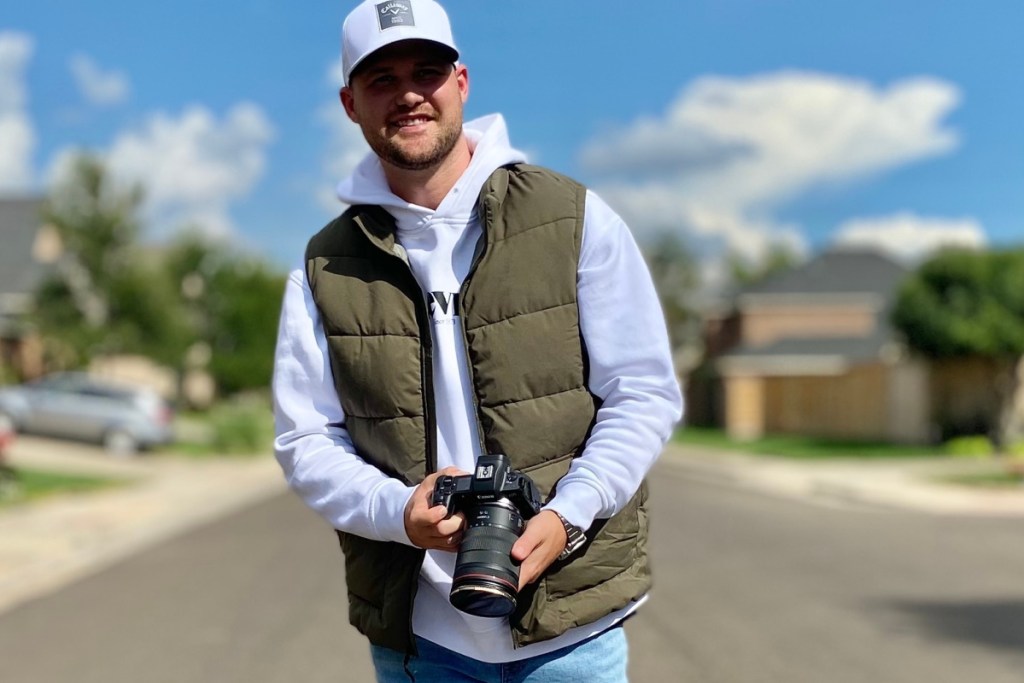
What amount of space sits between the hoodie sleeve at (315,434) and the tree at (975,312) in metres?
26.2

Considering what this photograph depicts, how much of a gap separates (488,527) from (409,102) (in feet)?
2.69

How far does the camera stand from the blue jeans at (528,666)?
2295mm

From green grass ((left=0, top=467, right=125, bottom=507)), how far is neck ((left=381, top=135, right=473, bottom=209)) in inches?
633

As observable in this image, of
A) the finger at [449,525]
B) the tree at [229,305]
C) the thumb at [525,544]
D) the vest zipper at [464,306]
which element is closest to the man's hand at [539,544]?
the thumb at [525,544]

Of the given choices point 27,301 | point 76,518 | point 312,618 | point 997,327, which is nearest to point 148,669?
point 312,618

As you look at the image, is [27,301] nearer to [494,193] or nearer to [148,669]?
[148,669]

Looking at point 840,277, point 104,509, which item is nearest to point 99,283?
point 104,509

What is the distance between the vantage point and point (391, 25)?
2291 mm

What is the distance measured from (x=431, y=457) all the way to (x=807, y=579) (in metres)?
8.21

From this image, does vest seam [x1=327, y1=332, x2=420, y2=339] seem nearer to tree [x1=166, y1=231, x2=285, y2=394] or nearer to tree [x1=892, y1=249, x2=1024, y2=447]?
tree [x1=892, y1=249, x2=1024, y2=447]

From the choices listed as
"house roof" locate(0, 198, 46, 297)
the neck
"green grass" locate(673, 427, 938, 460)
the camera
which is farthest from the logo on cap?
"house roof" locate(0, 198, 46, 297)

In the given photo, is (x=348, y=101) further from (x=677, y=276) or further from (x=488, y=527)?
(x=677, y=276)

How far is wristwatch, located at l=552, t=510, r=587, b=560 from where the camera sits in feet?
7.05

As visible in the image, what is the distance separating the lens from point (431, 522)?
210 cm
